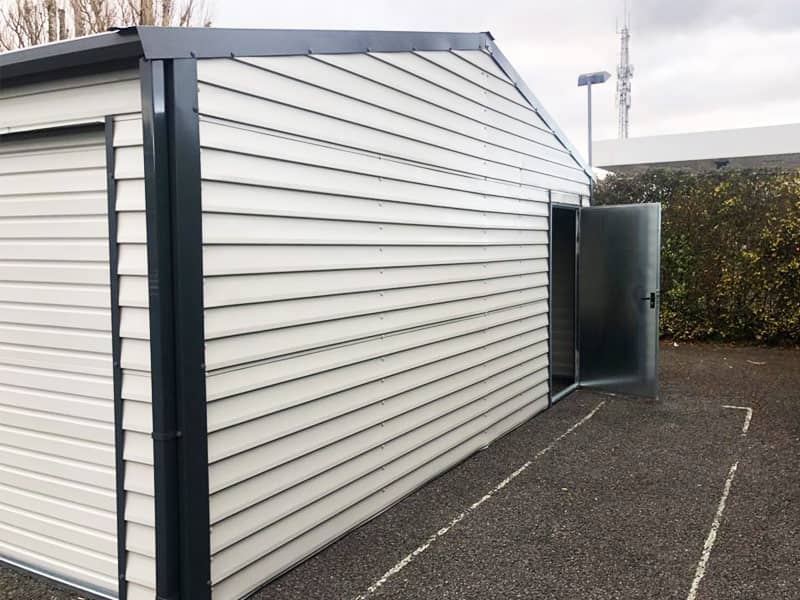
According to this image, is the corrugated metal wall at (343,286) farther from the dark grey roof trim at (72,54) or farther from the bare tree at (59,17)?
the bare tree at (59,17)

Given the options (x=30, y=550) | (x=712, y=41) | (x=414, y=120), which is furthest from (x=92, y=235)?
(x=712, y=41)

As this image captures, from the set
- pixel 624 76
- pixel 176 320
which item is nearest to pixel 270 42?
pixel 176 320

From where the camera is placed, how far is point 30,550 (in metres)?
3.29

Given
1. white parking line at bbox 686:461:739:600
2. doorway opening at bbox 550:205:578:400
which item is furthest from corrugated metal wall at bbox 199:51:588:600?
doorway opening at bbox 550:205:578:400

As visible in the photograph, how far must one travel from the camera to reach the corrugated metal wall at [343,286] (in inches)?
116

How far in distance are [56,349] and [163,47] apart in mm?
1464

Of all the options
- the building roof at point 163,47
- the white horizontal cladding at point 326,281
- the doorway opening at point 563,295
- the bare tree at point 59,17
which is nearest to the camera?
the building roof at point 163,47

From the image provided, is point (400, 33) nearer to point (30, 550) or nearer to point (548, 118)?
point (548, 118)

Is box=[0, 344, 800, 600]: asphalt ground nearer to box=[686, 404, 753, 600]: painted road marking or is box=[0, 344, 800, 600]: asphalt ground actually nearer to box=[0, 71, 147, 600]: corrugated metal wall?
box=[686, 404, 753, 600]: painted road marking

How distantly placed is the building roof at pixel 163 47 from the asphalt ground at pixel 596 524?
2.34 m

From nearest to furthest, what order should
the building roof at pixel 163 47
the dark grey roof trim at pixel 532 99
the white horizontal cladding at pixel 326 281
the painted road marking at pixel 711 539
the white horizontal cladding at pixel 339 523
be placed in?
the building roof at pixel 163 47 < the white horizontal cladding at pixel 326 281 < the white horizontal cladding at pixel 339 523 < the painted road marking at pixel 711 539 < the dark grey roof trim at pixel 532 99

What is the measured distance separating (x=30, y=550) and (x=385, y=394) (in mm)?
1973

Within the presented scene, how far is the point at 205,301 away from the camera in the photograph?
9.16 feet

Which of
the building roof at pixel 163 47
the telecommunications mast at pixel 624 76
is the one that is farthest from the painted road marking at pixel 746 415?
the telecommunications mast at pixel 624 76
